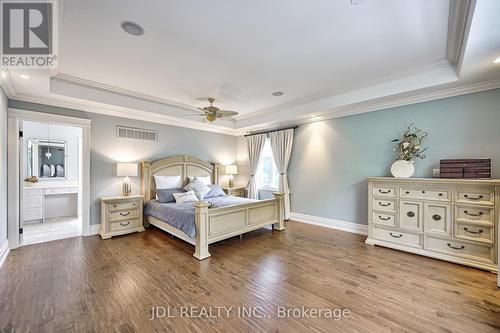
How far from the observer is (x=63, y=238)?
4.03 metres

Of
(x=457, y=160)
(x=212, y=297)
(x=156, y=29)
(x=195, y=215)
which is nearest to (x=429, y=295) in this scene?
(x=457, y=160)

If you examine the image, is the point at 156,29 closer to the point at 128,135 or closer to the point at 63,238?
the point at 128,135

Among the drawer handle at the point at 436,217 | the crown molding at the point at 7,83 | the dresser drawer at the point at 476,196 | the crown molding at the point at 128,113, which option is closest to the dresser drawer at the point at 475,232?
the drawer handle at the point at 436,217

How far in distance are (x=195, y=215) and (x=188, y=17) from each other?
255 cm

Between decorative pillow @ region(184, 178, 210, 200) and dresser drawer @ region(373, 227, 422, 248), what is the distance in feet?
11.7

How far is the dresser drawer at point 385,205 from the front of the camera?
3561 mm

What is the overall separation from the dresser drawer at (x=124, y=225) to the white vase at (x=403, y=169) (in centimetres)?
497

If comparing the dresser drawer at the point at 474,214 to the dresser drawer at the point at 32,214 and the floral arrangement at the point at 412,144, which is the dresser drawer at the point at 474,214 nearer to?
the floral arrangement at the point at 412,144

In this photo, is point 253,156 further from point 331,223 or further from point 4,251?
point 4,251

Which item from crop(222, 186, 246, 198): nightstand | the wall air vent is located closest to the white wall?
the wall air vent

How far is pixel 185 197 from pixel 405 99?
179 inches

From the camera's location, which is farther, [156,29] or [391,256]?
[391,256]

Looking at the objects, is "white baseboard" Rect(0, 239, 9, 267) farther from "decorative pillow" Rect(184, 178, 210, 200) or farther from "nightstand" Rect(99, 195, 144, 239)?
"decorative pillow" Rect(184, 178, 210, 200)

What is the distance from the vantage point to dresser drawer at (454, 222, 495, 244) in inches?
111
